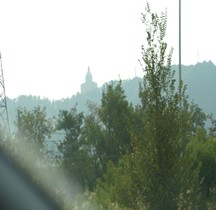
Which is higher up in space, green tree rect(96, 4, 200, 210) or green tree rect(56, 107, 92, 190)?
green tree rect(96, 4, 200, 210)

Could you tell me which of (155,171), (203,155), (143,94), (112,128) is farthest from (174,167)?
(112,128)

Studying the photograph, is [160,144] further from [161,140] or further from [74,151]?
[74,151]

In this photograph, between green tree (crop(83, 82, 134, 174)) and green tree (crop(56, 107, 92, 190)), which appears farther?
green tree (crop(56, 107, 92, 190))

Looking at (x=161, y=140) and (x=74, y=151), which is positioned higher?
(x=161, y=140)

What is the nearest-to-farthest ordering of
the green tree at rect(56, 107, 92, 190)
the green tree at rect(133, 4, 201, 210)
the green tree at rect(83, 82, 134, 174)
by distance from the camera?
the green tree at rect(133, 4, 201, 210) → the green tree at rect(83, 82, 134, 174) → the green tree at rect(56, 107, 92, 190)

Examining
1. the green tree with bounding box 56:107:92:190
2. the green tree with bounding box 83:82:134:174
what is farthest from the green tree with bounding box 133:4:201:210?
the green tree with bounding box 56:107:92:190

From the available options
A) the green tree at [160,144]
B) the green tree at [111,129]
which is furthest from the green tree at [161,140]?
the green tree at [111,129]

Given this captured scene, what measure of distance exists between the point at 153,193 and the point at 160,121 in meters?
1.81

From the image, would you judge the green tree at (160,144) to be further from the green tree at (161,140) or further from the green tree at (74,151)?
the green tree at (74,151)

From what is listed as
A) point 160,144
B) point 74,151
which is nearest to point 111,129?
point 74,151

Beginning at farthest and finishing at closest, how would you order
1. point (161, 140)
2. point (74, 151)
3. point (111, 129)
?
1. point (74, 151)
2. point (111, 129)
3. point (161, 140)

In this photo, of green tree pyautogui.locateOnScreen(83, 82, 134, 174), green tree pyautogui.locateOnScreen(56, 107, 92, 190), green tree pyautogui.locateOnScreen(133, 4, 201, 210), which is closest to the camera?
green tree pyautogui.locateOnScreen(133, 4, 201, 210)

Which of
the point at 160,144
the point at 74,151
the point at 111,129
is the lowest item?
the point at 74,151

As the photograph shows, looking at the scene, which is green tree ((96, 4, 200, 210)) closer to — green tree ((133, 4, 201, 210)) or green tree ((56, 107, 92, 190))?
green tree ((133, 4, 201, 210))
